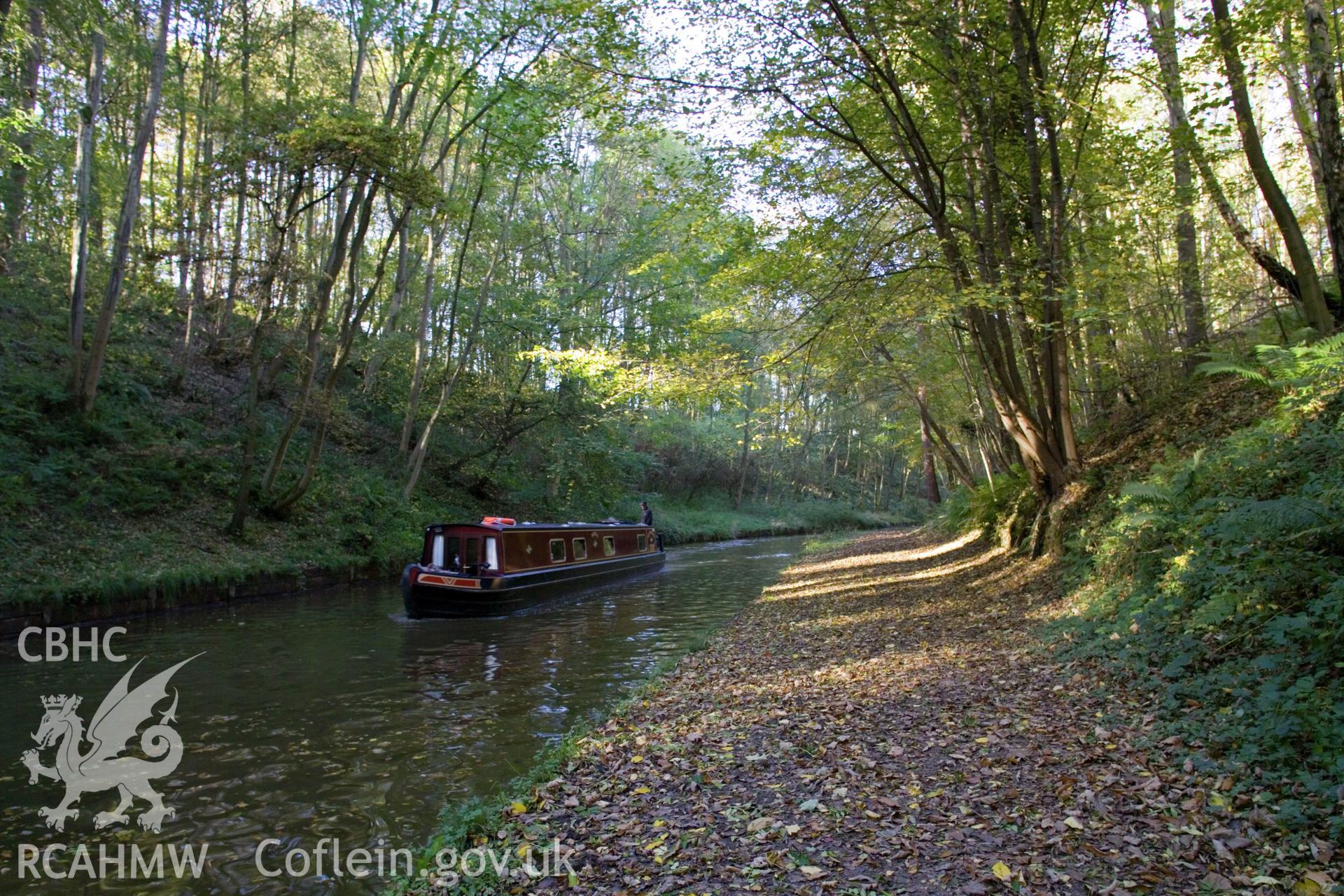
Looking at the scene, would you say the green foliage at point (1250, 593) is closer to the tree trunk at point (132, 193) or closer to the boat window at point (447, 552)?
the boat window at point (447, 552)

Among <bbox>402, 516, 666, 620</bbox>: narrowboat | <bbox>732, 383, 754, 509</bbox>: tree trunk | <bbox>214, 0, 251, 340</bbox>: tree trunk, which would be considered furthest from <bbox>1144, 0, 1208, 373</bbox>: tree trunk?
<bbox>732, 383, 754, 509</bbox>: tree trunk

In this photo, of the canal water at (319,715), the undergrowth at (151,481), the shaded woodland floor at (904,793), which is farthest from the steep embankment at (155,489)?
the shaded woodland floor at (904,793)

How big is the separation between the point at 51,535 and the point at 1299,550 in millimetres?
16851

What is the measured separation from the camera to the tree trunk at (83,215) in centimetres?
1422

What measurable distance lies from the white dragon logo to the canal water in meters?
0.09

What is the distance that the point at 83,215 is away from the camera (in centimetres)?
1405

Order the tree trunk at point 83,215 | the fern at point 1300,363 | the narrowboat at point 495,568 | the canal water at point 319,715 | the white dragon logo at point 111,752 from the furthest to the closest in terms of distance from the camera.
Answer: the tree trunk at point 83,215, the narrowboat at point 495,568, the fern at point 1300,363, the white dragon logo at point 111,752, the canal water at point 319,715

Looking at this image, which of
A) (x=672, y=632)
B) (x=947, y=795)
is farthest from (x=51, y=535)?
(x=947, y=795)

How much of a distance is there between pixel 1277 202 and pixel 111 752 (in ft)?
46.2

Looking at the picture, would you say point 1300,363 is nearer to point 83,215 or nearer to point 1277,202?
point 1277,202

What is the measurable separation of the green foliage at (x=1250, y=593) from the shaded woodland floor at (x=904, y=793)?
1.03 feet

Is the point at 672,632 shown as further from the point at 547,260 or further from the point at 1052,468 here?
the point at 547,260

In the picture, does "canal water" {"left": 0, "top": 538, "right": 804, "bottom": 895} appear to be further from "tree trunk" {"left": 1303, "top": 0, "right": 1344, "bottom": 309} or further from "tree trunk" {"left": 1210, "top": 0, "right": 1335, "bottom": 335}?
"tree trunk" {"left": 1303, "top": 0, "right": 1344, "bottom": 309}

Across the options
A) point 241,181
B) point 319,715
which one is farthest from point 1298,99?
point 241,181
